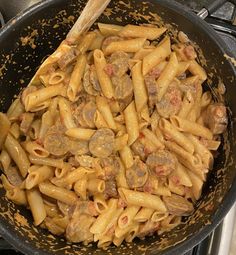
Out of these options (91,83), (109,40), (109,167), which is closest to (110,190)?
(109,167)

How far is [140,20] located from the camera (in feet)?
4.15

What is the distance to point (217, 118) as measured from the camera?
117cm

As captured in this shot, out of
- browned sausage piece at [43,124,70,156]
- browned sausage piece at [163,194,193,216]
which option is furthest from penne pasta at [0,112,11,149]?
browned sausage piece at [163,194,193,216]

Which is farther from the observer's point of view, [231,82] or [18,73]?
[18,73]

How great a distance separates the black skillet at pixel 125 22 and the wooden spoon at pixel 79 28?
6 centimetres

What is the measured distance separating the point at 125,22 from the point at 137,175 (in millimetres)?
425

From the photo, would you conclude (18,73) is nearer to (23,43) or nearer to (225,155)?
(23,43)

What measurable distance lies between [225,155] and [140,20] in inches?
16.3

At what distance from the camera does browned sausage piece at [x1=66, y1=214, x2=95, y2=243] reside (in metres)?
1.11

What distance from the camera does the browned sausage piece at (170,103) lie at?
1171mm

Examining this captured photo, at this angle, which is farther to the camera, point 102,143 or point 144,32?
point 144,32

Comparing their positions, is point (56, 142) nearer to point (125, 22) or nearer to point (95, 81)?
point (95, 81)

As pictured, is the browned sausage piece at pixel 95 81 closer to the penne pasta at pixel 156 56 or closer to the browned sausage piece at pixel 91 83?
the browned sausage piece at pixel 91 83

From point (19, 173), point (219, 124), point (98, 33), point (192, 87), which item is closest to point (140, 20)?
point (98, 33)
